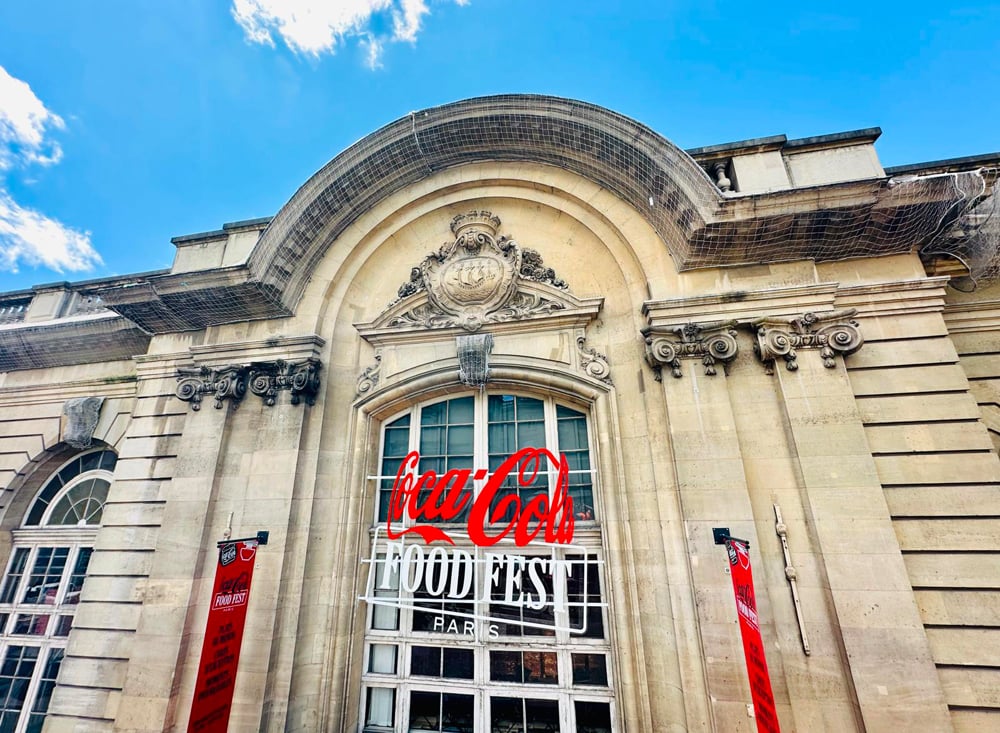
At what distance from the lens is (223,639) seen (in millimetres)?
4672

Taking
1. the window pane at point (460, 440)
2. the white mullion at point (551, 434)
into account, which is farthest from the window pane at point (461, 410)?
the white mullion at point (551, 434)

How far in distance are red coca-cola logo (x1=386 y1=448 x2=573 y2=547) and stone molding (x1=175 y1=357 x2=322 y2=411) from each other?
1845mm

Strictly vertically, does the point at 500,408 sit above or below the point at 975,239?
below

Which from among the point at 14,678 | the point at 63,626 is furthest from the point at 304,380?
the point at 14,678

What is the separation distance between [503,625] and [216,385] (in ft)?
17.6

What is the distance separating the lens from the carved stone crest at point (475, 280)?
6.33 m

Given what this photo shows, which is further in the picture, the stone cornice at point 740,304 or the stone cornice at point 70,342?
the stone cornice at point 70,342

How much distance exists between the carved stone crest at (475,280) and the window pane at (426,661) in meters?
4.31

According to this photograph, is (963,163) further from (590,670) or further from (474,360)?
(590,670)

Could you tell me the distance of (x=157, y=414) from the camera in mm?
6723

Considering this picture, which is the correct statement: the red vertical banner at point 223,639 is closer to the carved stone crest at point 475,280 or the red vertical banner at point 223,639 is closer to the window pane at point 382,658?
the window pane at point 382,658

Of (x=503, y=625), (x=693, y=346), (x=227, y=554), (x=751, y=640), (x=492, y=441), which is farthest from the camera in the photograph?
(x=492, y=441)

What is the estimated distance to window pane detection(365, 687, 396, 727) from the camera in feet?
17.6

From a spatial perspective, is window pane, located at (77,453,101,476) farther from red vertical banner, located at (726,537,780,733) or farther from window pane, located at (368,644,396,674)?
red vertical banner, located at (726,537,780,733)
